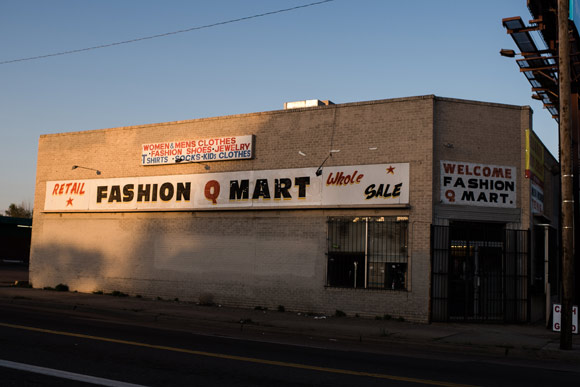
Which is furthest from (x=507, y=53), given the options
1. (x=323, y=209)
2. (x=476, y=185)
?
(x=323, y=209)

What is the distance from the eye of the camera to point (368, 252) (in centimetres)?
1895

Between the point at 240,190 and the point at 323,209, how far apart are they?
3371mm

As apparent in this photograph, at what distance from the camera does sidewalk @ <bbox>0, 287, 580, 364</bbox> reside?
13422 millimetres

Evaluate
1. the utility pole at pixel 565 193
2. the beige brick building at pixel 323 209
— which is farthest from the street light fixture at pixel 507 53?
the utility pole at pixel 565 193

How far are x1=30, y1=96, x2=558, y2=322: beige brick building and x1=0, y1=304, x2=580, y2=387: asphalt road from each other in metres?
6.28

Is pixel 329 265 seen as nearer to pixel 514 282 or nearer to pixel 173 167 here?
pixel 514 282

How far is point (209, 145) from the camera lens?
2212 centimetres

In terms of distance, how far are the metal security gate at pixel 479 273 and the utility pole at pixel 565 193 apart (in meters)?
5.02

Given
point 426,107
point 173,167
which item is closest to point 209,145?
point 173,167

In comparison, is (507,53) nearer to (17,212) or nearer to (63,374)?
(63,374)

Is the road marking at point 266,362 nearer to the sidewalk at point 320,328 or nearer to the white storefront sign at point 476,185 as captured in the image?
the sidewalk at point 320,328

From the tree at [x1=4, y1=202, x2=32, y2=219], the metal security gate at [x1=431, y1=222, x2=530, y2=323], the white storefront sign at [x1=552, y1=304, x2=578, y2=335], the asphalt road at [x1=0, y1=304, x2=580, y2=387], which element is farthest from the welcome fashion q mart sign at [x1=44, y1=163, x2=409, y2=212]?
the tree at [x1=4, y1=202, x2=32, y2=219]

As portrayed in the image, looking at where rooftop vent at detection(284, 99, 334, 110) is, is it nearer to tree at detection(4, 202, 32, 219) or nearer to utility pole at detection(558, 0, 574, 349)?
utility pole at detection(558, 0, 574, 349)

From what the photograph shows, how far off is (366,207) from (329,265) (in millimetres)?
2299
